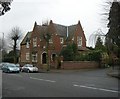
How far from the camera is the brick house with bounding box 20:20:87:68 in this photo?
177 ft

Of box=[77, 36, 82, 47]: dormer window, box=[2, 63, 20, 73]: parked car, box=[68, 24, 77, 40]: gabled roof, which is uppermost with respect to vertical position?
box=[68, 24, 77, 40]: gabled roof

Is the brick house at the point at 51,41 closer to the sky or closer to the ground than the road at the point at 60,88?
closer to the sky

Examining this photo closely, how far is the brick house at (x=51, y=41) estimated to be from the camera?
5389 centimetres

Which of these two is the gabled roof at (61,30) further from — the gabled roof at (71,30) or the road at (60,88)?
the road at (60,88)

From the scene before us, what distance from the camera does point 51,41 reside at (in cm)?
5712

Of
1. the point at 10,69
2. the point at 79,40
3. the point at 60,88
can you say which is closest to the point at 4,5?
the point at 60,88

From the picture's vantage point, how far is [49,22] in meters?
56.2

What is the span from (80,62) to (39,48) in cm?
1304

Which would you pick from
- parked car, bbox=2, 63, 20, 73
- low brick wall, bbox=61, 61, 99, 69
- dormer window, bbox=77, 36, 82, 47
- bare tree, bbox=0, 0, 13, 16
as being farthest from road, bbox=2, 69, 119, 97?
dormer window, bbox=77, 36, 82, 47

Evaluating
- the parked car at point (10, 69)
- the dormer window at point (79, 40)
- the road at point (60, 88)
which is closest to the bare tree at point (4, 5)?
the road at point (60, 88)

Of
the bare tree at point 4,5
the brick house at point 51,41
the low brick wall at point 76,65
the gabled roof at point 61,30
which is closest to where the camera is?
the bare tree at point 4,5

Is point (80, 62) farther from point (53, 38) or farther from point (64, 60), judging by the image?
point (53, 38)

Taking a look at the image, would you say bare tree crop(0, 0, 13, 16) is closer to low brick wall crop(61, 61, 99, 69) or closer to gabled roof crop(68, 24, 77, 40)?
low brick wall crop(61, 61, 99, 69)

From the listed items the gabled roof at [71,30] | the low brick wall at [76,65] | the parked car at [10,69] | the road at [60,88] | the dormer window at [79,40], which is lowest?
the road at [60,88]
